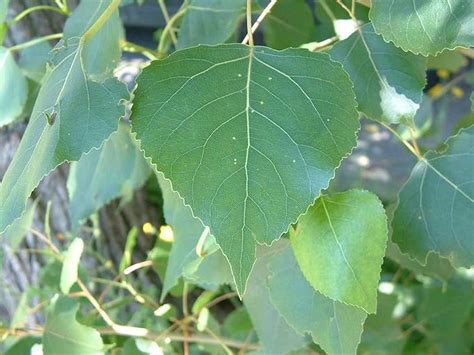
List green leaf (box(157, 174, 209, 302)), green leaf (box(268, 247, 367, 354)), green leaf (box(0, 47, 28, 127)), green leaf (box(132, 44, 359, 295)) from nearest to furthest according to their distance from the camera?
green leaf (box(132, 44, 359, 295)) → green leaf (box(268, 247, 367, 354)) → green leaf (box(157, 174, 209, 302)) → green leaf (box(0, 47, 28, 127))

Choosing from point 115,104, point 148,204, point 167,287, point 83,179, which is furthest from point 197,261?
point 148,204

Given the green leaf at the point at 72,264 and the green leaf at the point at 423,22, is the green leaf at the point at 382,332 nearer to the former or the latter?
the green leaf at the point at 72,264

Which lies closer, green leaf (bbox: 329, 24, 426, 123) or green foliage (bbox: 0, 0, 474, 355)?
green foliage (bbox: 0, 0, 474, 355)

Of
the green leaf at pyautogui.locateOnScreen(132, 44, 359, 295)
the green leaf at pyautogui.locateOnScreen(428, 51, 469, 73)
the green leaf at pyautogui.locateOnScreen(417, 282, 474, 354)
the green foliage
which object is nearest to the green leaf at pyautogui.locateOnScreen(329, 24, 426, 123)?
the green foliage

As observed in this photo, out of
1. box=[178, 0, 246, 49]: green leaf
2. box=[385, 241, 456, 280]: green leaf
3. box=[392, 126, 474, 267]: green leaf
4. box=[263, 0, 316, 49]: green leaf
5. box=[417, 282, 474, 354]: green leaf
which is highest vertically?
box=[178, 0, 246, 49]: green leaf

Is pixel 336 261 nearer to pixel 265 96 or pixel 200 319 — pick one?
pixel 265 96

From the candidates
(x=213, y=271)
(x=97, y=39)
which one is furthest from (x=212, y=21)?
(x=213, y=271)

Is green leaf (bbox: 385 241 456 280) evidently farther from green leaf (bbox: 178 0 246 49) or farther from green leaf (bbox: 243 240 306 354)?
green leaf (bbox: 178 0 246 49)

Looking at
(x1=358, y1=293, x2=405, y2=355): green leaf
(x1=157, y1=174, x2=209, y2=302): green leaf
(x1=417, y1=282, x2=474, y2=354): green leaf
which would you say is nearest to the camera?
(x1=157, y1=174, x2=209, y2=302): green leaf
